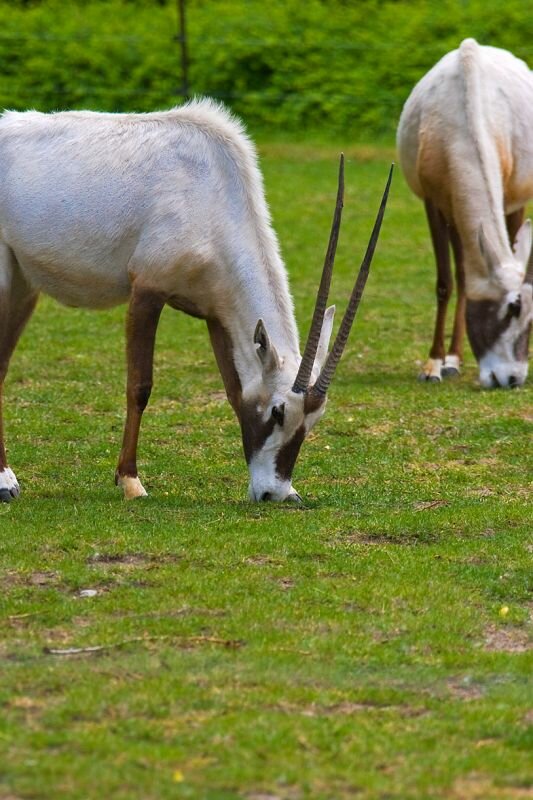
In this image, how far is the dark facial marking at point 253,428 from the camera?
8.00m

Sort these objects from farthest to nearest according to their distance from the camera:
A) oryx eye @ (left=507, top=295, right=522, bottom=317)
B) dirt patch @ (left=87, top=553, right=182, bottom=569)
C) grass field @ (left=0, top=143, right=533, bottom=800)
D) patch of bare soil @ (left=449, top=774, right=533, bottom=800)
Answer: oryx eye @ (left=507, top=295, right=522, bottom=317) < dirt patch @ (left=87, top=553, right=182, bottom=569) < grass field @ (left=0, top=143, right=533, bottom=800) < patch of bare soil @ (left=449, top=774, right=533, bottom=800)

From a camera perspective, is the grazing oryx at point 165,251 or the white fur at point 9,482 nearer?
the grazing oryx at point 165,251

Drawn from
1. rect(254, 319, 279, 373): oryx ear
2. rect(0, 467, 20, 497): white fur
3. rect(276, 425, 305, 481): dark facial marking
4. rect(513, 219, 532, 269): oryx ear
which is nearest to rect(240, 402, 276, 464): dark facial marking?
rect(276, 425, 305, 481): dark facial marking

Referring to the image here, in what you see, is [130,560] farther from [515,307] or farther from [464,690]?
[515,307]

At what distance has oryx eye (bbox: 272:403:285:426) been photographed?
7.93m

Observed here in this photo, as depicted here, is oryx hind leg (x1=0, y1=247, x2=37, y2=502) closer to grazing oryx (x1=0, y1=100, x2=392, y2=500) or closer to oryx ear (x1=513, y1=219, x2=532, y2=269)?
grazing oryx (x1=0, y1=100, x2=392, y2=500)

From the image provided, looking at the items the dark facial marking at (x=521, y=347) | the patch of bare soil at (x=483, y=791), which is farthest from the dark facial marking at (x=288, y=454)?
the dark facial marking at (x=521, y=347)

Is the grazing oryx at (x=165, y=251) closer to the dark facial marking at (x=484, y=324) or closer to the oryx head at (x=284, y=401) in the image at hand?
the oryx head at (x=284, y=401)

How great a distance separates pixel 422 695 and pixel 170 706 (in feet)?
3.00

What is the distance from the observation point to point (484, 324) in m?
11.7

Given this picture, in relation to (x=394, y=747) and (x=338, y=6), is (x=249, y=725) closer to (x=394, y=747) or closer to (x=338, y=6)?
(x=394, y=747)

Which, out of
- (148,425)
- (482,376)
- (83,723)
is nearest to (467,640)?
(83,723)

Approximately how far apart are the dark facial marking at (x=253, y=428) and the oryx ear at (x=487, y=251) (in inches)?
164

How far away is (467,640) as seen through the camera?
20.1ft
